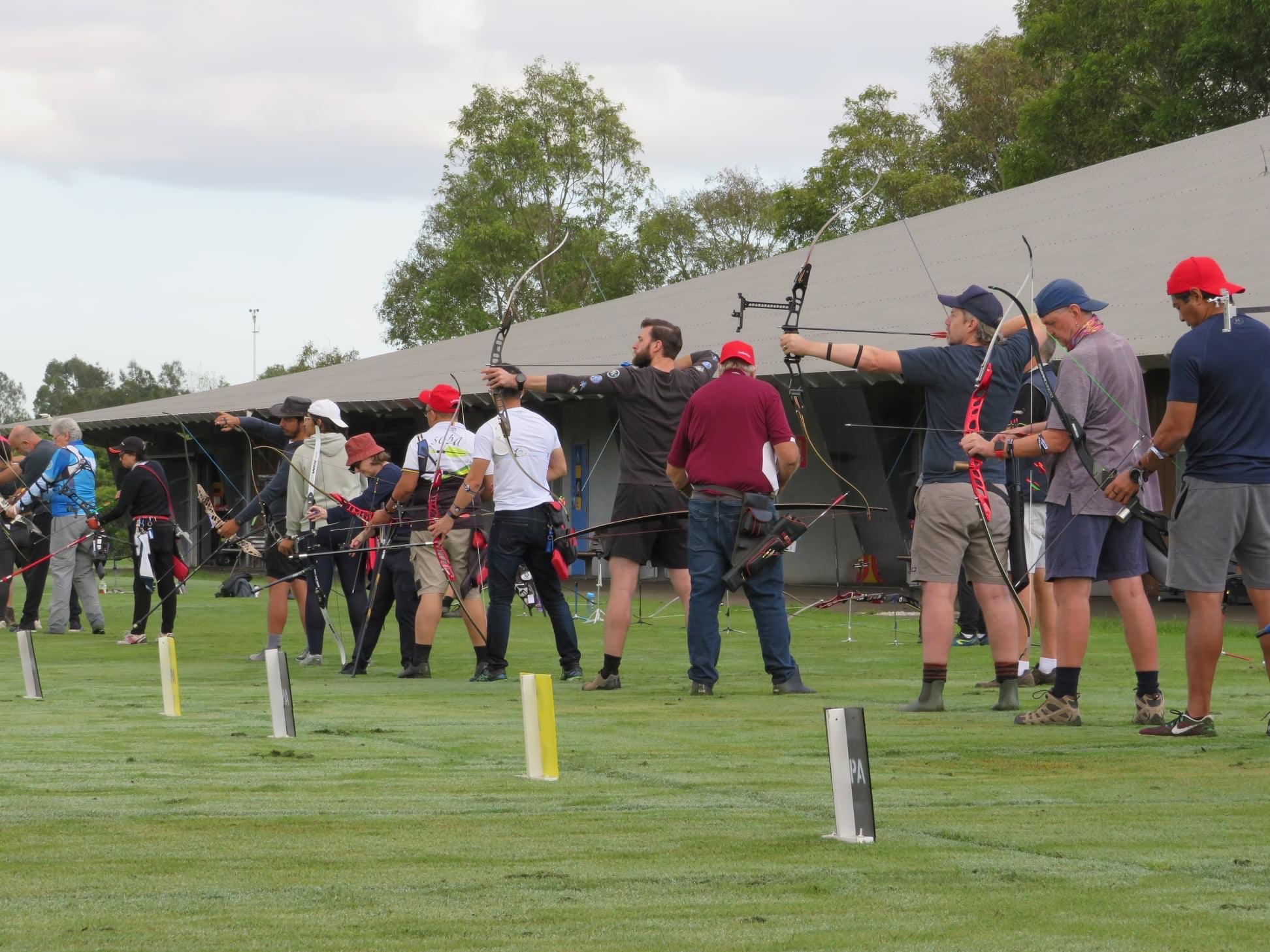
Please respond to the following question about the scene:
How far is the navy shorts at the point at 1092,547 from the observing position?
7.27 metres

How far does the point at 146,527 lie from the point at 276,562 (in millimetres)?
2881

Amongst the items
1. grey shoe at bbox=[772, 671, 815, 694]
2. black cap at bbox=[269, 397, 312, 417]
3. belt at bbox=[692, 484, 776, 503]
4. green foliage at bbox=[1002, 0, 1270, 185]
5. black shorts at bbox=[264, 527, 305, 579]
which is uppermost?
green foliage at bbox=[1002, 0, 1270, 185]

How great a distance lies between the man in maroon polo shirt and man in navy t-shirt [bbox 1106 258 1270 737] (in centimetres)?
249

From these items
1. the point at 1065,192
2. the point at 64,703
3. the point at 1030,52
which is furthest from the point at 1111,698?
the point at 1030,52

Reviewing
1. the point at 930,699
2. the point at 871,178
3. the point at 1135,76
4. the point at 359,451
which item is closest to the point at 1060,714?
the point at 930,699

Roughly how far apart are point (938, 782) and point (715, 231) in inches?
2356

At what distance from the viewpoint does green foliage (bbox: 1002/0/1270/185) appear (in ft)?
122

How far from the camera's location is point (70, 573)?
16109 millimetres

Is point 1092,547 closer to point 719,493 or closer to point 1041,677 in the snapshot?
point 719,493

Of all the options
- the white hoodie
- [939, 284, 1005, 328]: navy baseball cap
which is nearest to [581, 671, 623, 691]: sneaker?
[939, 284, 1005, 328]: navy baseball cap

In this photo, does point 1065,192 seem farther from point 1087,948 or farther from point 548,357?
point 1087,948

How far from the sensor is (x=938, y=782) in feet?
19.1

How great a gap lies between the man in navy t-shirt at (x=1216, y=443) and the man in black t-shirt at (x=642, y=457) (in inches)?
130

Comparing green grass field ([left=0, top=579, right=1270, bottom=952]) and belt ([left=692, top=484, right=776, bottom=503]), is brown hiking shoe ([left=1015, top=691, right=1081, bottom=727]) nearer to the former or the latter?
green grass field ([left=0, top=579, right=1270, bottom=952])
